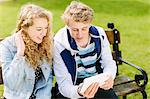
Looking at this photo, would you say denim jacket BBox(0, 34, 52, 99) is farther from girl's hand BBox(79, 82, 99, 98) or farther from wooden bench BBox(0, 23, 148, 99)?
wooden bench BBox(0, 23, 148, 99)

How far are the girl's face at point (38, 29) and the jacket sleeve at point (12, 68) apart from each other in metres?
0.25

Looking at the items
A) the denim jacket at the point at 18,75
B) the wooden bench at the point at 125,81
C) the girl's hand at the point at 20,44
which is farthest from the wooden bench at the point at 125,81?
the girl's hand at the point at 20,44

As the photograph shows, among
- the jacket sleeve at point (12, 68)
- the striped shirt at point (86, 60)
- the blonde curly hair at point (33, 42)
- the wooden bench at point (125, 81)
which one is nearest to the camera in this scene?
the jacket sleeve at point (12, 68)

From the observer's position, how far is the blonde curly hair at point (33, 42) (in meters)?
4.05

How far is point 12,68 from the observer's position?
3941mm

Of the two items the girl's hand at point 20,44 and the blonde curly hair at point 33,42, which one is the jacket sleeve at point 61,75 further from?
the girl's hand at point 20,44

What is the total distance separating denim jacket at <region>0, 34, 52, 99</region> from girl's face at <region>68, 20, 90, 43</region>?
406mm

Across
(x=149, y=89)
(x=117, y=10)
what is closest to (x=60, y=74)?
(x=149, y=89)

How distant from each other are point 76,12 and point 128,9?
11.0 meters

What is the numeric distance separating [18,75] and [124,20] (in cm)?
957

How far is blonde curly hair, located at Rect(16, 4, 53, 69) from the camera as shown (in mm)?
4055

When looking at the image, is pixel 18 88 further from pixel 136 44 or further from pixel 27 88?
pixel 136 44

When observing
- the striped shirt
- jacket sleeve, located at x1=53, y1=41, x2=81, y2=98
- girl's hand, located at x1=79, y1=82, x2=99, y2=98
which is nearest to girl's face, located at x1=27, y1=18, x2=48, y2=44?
jacket sleeve, located at x1=53, y1=41, x2=81, y2=98

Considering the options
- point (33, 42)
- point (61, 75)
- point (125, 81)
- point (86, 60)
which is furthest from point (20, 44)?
point (125, 81)
